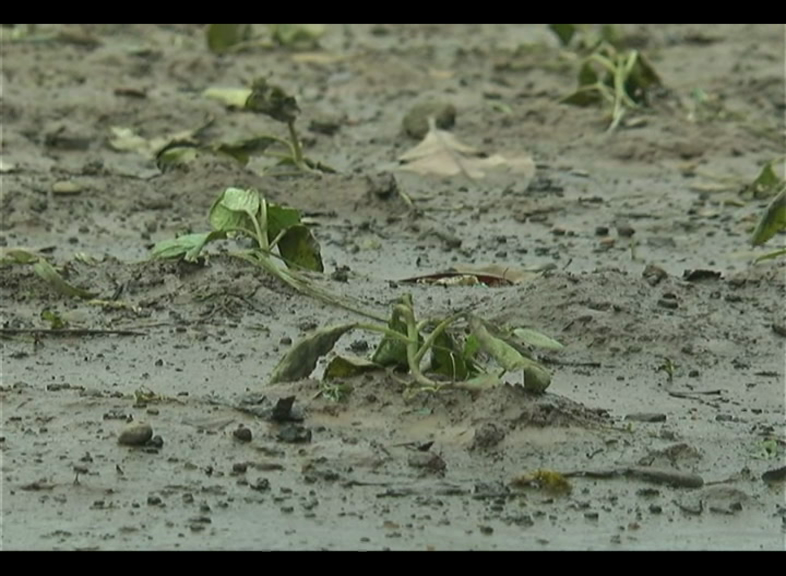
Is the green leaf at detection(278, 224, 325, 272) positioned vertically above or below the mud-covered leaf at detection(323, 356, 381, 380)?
below

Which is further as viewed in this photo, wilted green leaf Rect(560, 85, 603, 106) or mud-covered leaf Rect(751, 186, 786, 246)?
wilted green leaf Rect(560, 85, 603, 106)

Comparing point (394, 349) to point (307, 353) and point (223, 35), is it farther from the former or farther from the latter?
point (223, 35)

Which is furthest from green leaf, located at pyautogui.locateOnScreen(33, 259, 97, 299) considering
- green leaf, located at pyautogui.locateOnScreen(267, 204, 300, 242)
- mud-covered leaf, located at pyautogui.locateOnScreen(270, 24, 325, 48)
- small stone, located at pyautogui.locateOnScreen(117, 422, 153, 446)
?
mud-covered leaf, located at pyautogui.locateOnScreen(270, 24, 325, 48)

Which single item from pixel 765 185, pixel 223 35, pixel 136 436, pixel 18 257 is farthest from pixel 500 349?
pixel 223 35

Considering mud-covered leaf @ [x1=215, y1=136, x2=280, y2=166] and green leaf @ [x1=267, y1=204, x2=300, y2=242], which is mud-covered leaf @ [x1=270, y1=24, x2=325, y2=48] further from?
green leaf @ [x1=267, y1=204, x2=300, y2=242]

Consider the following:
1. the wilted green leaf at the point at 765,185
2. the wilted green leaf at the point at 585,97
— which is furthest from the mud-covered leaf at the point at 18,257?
the wilted green leaf at the point at 585,97

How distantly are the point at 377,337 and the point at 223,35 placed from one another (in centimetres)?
367

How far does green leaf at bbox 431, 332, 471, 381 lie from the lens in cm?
329

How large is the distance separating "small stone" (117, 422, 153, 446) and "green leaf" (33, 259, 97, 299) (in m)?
0.96

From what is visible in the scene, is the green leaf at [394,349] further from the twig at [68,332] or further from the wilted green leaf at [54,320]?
the wilted green leaf at [54,320]

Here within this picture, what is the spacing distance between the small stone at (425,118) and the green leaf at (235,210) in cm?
221

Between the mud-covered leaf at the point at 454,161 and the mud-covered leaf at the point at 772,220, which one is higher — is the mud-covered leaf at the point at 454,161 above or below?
below

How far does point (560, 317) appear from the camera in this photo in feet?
12.5

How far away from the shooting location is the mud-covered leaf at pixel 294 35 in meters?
7.69
